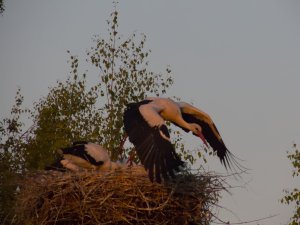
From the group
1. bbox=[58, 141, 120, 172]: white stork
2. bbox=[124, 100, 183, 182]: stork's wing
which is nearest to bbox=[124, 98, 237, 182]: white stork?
bbox=[124, 100, 183, 182]: stork's wing

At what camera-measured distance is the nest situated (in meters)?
8.97

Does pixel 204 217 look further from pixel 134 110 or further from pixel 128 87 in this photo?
pixel 128 87

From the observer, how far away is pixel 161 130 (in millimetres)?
9297

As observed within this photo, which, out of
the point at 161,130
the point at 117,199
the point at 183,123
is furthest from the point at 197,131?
the point at 117,199

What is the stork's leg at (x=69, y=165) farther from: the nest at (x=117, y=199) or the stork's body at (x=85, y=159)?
the nest at (x=117, y=199)

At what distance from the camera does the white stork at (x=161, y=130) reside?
8.98 metres

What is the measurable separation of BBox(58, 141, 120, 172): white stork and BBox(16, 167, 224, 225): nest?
678 mm

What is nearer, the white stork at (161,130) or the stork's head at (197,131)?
the white stork at (161,130)

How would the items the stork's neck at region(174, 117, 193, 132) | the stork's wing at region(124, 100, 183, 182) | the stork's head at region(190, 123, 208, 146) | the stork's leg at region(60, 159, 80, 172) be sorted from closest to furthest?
the stork's wing at region(124, 100, 183, 182), the stork's leg at region(60, 159, 80, 172), the stork's neck at region(174, 117, 193, 132), the stork's head at region(190, 123, 208, 146)

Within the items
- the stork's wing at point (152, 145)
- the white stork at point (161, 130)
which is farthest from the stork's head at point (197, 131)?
the stork's wing at point (152, 145)

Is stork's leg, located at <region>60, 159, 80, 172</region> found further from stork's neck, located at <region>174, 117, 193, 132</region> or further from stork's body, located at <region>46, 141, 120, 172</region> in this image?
stork's neck, located at <region>174, 117, 193, 132</region>

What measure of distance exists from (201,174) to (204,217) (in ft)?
1.90

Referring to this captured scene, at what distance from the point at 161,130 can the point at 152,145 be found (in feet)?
0.75

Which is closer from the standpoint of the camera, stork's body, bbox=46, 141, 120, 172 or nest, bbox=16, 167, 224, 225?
nest, bbox=16, 167, 224, 225
